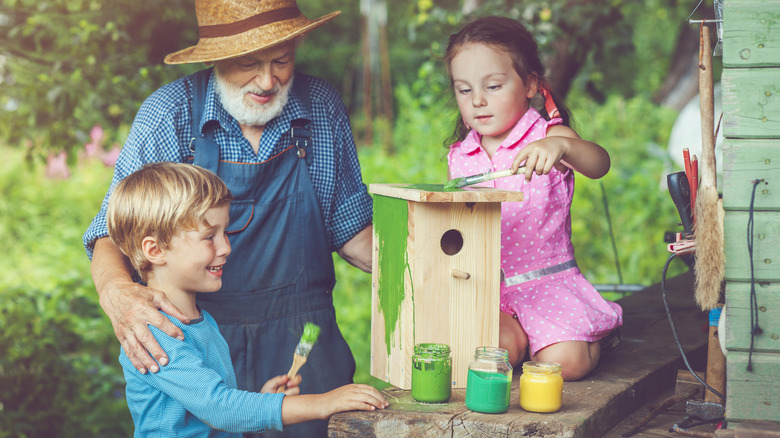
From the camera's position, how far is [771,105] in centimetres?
168

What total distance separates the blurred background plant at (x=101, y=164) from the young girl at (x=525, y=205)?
0.33 metres

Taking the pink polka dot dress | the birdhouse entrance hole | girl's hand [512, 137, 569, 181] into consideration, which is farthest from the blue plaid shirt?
girl's hand [512, 137, 569, 181]

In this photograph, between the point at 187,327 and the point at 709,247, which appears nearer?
the point at 709,247

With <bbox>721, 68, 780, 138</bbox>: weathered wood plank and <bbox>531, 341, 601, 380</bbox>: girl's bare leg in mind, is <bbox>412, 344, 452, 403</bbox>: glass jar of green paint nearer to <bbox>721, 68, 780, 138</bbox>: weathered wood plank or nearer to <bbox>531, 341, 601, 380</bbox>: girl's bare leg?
<bbox>531, 341, 601, 380</bbox>: girl's bare leg

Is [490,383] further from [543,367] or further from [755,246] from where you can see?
[755,246]

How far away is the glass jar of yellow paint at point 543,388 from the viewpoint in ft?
6.49

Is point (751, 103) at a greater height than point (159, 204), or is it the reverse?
point (751, 103)

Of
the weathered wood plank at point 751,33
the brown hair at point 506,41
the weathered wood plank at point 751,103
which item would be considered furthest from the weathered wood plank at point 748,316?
the brown hair at point 506,41

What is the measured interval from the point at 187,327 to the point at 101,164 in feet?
22.7

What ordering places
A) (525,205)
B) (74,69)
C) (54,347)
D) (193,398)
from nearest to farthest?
(193,398), (525,205), (74,69), (54,347)

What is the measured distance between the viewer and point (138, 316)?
199cm

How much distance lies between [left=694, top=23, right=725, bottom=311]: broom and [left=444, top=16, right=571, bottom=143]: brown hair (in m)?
0.67

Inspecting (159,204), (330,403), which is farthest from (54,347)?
(330,403)

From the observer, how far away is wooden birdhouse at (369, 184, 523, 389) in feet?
6.91
